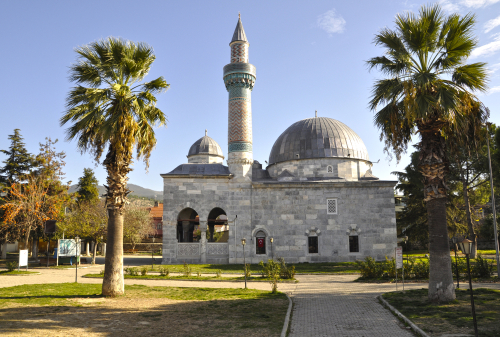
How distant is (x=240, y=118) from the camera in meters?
27.0

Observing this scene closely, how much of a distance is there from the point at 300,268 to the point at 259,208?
5.64m

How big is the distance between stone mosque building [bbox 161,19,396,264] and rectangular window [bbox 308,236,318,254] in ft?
0.24

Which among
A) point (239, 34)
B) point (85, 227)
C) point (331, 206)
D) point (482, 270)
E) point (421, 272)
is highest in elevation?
point (239, 34)

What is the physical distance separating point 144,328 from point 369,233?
2255cm

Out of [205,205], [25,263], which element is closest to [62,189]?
[25,263]

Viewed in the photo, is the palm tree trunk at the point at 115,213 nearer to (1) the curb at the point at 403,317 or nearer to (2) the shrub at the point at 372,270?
(1) the curb at the point at 403,317

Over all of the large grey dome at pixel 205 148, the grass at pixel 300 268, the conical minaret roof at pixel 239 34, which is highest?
the conical minaret roof at pixel 239 34

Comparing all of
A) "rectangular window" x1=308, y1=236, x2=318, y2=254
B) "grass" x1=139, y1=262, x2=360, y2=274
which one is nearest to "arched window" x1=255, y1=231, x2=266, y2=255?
"grass" x1=139, y1=262, x2=360, y2=274

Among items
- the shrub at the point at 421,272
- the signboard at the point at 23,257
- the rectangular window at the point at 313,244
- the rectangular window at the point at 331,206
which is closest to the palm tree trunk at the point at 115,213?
the signboard at the point at 23,257

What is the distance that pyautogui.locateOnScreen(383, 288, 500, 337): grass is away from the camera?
7914mm

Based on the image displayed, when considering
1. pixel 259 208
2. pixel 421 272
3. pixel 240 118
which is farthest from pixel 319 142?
pixel 421 272

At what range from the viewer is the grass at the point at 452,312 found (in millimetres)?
7914

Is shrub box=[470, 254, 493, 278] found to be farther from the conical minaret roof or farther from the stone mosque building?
the conical minaret roof

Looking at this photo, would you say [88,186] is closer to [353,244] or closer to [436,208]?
[353,244]
